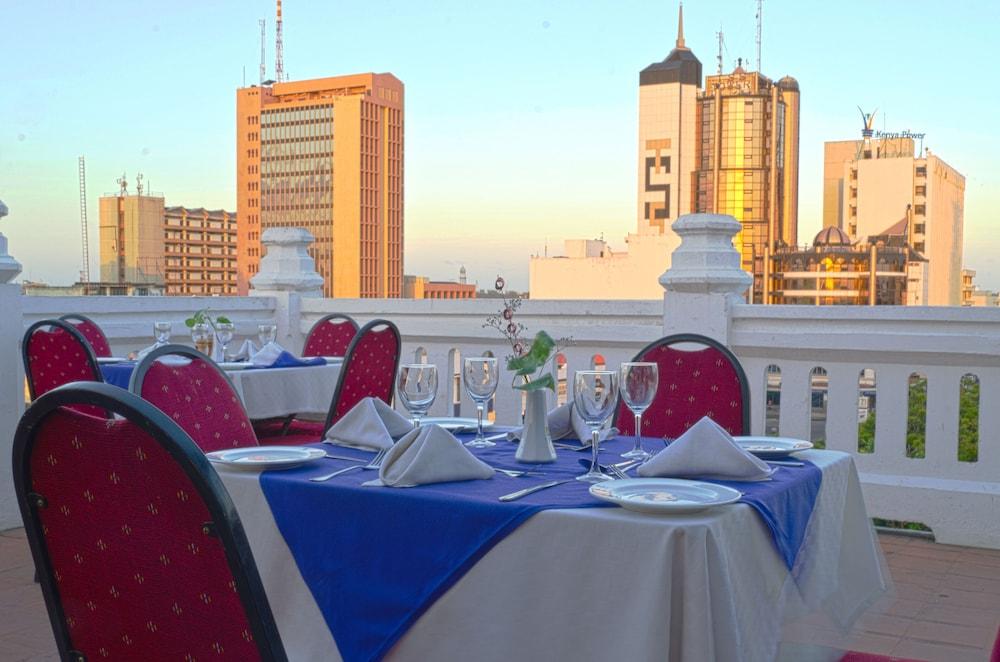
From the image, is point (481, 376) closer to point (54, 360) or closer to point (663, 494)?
point (663, 494)

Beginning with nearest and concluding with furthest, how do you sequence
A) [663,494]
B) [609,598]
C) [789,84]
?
[609,598] < [663,494] < [789,84]

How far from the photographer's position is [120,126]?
5331cm

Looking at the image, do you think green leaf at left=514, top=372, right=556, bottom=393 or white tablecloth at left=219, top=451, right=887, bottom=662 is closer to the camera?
white tablecloth at left=219, top=451, right=887, bottom=662

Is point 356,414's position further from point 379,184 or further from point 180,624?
point 379,184

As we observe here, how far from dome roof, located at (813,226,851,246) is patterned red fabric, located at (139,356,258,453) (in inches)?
4200

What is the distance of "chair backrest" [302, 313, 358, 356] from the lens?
511 centimetres

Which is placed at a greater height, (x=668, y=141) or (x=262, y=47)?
(x=262, y=47)

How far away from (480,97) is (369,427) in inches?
2514

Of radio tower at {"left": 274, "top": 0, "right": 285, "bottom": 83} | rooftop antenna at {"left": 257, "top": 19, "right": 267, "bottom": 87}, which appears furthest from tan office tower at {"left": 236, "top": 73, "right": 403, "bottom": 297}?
radio tower at {"left": 274, "top": 0, "right": 285, "bottom": 83}

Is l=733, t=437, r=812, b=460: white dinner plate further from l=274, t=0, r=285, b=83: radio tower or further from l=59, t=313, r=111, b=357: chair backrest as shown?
l=274, t=0, r=285, b=83: radio tower

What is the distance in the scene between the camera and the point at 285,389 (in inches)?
161

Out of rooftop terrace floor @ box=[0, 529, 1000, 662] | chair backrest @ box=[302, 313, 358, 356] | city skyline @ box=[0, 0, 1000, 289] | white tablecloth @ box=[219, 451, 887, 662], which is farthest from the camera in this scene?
city skyline @ box=[0, 0, 1000, 289]

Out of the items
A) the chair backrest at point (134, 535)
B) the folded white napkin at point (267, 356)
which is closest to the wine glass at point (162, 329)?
the folded white napkin at point (267, 356)

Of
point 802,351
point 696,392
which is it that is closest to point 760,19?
point 802,351
